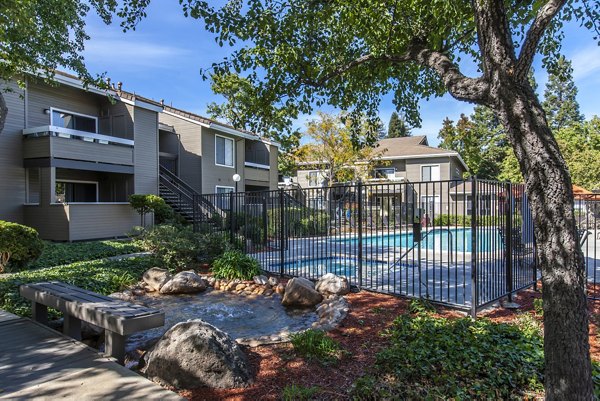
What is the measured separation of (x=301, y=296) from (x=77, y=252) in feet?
25.8

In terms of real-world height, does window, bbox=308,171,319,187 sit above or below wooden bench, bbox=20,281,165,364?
above

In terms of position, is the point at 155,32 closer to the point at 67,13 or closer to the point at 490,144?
the point at 67,13

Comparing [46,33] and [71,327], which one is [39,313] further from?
[46,33]

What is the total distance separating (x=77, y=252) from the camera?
1086cm

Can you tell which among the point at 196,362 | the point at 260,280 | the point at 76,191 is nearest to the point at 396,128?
the point at 76,191

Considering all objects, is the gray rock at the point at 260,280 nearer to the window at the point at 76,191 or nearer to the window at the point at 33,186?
the window at the point at 33,186

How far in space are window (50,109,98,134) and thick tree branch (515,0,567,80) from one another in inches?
651

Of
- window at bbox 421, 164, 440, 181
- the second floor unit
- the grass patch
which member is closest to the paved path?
the grass patch

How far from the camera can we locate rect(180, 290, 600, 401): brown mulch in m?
3.38

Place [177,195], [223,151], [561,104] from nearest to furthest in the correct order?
[177,195] < [223,151] < [561,104]

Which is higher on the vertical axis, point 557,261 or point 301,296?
point 557,261

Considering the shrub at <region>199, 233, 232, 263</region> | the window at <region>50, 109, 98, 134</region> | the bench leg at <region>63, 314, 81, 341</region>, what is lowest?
the bench leg at <region>63, 314, 81, 341</region>

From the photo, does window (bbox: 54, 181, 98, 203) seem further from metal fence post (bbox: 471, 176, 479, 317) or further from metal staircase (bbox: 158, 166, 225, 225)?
metal fence post (bbox: 471, 176, 479, 317)

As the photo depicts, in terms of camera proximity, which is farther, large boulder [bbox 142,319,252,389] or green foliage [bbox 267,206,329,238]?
green foliage [bbox 267,206,329,238]
